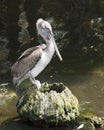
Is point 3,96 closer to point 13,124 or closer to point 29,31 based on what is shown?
point 13,124

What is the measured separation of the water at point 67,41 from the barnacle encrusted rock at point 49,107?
458mm

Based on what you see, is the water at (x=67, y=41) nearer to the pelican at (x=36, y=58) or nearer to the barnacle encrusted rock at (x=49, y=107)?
the barnacle encrusted rock at (x=49, y=107)

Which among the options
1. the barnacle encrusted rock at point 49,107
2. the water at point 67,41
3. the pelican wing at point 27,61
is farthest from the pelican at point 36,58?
the barnacle encrusted rock at point 49,107

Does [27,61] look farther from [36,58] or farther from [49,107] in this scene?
[49,107]

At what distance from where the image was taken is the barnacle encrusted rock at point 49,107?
826 cm

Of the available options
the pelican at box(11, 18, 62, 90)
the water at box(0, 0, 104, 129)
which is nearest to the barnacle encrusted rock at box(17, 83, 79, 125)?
the water at box(0, 0, 104, 129)

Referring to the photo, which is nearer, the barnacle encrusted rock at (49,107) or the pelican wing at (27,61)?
the barnacle encrusted rock at (49,107)

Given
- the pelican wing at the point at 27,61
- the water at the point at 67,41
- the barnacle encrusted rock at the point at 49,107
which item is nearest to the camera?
the barnacle encrusted rock at the point at 49,107

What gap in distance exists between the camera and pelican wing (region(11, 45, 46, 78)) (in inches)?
365

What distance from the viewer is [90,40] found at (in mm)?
13211

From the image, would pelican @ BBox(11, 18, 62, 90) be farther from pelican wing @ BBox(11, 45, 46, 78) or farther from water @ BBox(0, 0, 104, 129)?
water @ BBox(0, 0, 104, 129)

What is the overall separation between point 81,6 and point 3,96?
6747mm

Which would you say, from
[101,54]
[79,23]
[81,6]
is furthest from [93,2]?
[101,54]

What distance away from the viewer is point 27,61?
9289 millimetres
